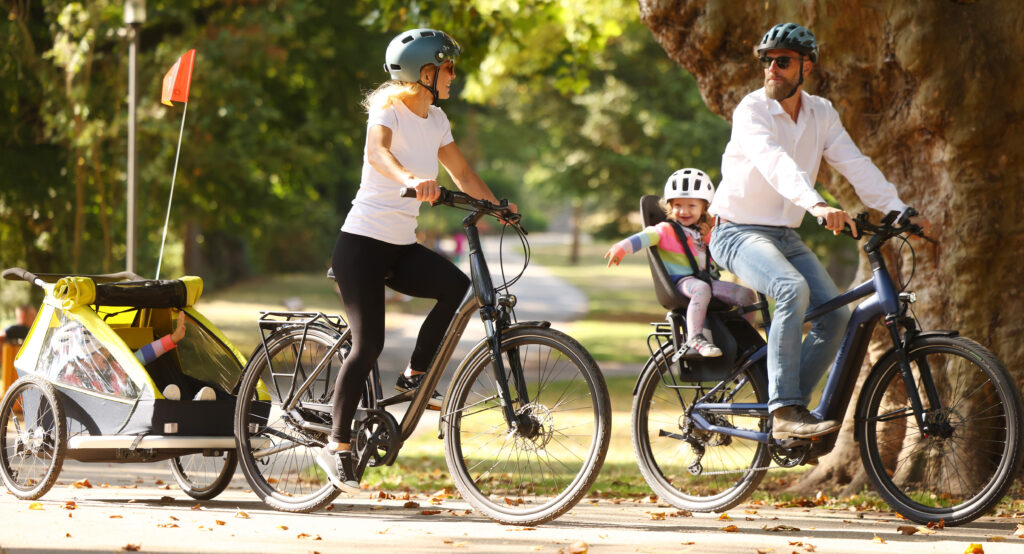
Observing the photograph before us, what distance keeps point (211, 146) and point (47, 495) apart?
12532 mm

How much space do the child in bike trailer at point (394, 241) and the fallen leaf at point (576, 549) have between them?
113cm

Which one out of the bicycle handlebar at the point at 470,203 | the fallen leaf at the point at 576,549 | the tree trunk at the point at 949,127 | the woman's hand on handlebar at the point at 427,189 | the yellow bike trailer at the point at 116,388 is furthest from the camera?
the tree trunk at the point at 949,127

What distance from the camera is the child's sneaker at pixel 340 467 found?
5750 millimetres

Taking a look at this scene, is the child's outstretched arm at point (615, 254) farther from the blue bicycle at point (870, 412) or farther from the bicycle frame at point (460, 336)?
the bicycle frame at point (460, 336)

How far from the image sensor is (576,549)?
4887 mm

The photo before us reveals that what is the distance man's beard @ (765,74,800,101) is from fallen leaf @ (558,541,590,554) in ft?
7.05

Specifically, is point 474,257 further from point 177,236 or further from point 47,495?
point 177,236

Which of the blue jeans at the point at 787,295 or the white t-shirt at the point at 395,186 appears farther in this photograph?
the white t-shirt at the point at 395,186

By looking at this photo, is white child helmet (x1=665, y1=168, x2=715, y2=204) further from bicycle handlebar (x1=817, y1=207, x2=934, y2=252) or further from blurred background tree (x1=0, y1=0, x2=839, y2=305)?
blurred background tree (x1=0, y1=0, x2=839, y2=305)

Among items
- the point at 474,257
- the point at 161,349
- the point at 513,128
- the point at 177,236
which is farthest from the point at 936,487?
the point at 513,128

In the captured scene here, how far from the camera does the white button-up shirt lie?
558cm

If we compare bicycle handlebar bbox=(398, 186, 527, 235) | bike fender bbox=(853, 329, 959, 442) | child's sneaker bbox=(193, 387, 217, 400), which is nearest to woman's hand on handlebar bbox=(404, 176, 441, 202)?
bicycle handlebar bbox=(398, 186, 527, 235)

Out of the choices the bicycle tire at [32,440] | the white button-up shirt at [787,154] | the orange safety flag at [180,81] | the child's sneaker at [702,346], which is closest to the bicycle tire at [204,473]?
the bicycle tire at [32,440]

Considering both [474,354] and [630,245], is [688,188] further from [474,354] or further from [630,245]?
[474,354]
